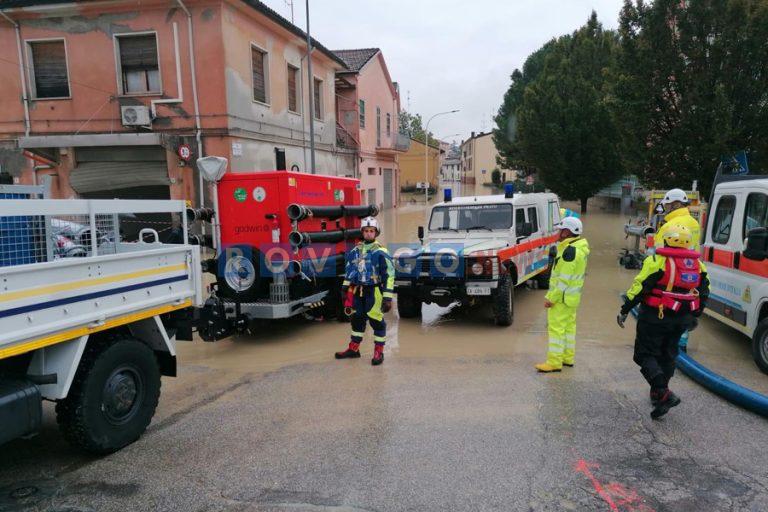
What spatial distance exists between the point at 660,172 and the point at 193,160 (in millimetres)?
12552

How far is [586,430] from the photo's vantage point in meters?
4.49

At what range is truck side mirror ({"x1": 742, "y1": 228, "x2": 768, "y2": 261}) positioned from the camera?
17.3ft

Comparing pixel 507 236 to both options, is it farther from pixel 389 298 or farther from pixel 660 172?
pixel 660 172

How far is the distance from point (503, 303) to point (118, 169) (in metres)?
13.0

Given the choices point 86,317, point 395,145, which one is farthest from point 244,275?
point 395,145

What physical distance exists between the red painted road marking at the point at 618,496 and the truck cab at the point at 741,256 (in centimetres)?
319

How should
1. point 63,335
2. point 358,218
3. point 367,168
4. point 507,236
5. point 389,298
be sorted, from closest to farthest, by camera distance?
1. point 63,335
2. point 389,298
3. point 507,236
4. point 358,218
5. point 367,168

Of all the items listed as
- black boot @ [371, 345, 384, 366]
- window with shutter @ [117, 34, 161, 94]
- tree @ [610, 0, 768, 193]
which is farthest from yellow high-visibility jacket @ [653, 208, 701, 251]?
window with shutter @ [117, 34, 161, 94]

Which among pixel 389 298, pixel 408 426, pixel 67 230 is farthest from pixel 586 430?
pixel 67 230

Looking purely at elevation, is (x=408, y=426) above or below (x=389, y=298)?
below

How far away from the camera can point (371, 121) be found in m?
29.0

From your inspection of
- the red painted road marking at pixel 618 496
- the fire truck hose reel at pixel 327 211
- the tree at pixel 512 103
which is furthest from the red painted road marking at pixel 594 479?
the tree at pixel 512 103

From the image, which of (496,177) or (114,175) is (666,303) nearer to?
(114,175)

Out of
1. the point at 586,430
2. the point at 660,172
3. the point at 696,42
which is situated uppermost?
the point at 696,42
